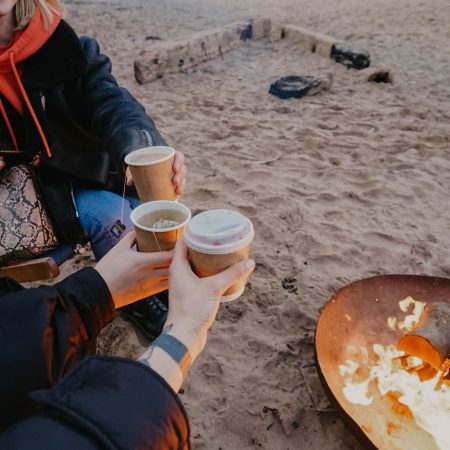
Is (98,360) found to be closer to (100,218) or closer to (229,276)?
(229,276)

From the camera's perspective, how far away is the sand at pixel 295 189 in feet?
7.00

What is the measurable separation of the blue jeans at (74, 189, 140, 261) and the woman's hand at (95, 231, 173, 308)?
672 millimetres

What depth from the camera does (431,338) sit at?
6.00 ft

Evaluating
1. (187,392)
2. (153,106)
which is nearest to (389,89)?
(153,106)

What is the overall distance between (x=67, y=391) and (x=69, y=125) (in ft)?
5.80

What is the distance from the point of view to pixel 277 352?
234cm

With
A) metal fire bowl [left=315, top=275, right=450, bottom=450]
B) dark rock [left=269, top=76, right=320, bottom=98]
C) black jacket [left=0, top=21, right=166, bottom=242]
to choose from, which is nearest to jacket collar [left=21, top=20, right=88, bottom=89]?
black jacket [left=0, top=21, right=166, bottom=242]

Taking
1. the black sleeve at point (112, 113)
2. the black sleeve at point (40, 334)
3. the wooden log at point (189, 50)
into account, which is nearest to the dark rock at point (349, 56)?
the wooden log at point (189, 50)

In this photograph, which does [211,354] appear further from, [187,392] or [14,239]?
[14,239]

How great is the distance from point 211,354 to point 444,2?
1003 centimetres

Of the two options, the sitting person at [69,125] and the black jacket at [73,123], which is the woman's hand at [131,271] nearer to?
the sitting person at [69,125]

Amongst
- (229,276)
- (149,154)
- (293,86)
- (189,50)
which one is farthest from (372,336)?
(189,50)

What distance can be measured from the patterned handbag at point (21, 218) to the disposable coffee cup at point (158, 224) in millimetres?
814

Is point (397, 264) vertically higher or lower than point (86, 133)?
lower
